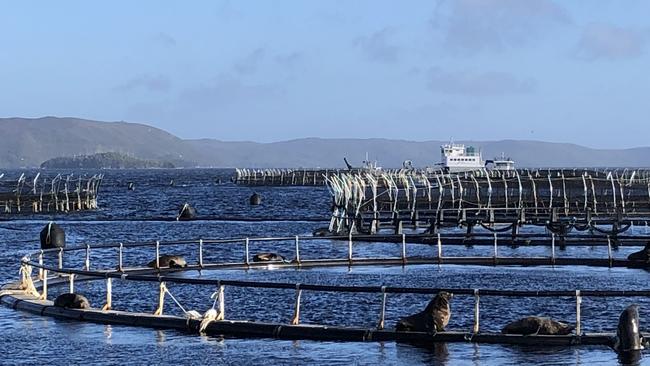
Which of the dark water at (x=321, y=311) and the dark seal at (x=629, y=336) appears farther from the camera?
the dark water at (x=321, y=311)

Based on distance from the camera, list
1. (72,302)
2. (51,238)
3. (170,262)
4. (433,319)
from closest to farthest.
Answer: (433,319), (72,302), (170,262), (51,238)

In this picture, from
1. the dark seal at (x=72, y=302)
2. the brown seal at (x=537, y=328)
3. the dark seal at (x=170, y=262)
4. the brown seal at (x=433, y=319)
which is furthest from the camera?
the dark seal at (x=170, y=262)

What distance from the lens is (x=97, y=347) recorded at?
26781mm

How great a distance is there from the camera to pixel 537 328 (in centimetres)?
2664

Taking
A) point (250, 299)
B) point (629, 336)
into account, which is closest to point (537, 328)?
point (629, 336)

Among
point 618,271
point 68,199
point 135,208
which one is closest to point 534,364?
point 618,271

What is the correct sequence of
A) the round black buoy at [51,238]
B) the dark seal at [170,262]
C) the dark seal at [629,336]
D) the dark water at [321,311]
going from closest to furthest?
the dark seal at [629,336], the dark water at [321,311], the dark seal at [170,262], the round black buoy at [51,238]

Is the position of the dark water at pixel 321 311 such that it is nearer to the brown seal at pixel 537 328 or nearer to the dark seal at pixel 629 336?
the dark seal at pixel 629 336

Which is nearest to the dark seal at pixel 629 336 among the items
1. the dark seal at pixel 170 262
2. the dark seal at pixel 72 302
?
the dark seal at pixel 72 302

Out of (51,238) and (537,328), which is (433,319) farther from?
(51,238)

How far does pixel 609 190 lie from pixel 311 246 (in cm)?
6280

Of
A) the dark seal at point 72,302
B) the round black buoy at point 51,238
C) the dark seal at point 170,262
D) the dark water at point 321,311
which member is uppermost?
the round black buoy at point 51,238

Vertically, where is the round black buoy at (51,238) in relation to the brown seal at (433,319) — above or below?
above

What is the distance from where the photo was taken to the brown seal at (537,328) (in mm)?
26578
